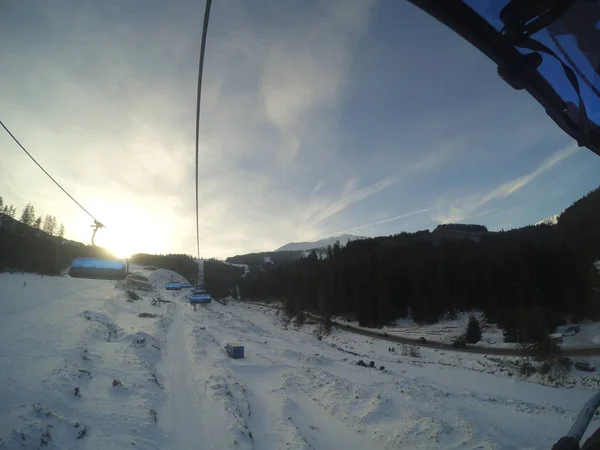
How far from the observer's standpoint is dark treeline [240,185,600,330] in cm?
4788

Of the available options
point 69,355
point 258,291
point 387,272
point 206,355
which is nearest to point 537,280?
point 387,272

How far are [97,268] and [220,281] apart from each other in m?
146

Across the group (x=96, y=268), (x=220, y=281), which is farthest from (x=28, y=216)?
(x=96, y=268)

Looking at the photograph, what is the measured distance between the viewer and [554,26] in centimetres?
268

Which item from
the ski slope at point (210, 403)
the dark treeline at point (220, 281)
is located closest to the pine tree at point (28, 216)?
the dark treeline at point (220, 281)

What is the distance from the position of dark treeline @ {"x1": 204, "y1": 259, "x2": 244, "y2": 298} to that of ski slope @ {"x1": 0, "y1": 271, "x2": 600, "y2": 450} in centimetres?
11250

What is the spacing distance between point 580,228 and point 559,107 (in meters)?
67.3

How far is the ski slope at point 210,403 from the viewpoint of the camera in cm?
834

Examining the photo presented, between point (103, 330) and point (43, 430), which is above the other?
point (103, 330)

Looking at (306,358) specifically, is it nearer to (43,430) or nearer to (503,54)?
(43,430)

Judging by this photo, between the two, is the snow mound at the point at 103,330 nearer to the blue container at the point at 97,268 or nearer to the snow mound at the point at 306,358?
the blue container at the point at 97,268

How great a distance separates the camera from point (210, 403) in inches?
472

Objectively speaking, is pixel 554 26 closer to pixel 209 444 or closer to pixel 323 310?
pixel 209 444

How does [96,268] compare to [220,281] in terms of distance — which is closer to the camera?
[96,268]
